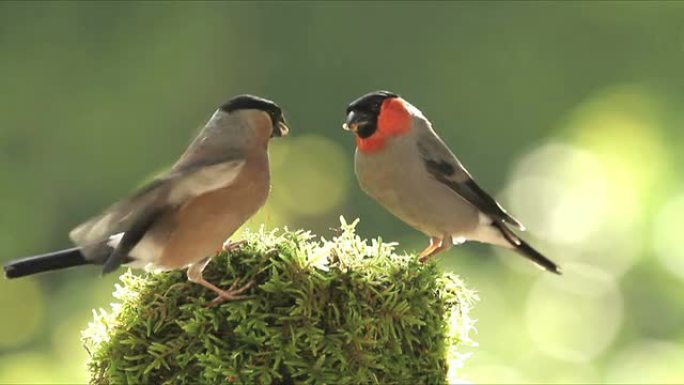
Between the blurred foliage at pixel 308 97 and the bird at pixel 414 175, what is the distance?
1.15m

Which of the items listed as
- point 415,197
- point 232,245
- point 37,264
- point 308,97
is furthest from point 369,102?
point 308,97

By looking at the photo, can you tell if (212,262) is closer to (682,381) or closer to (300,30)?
(682,381)

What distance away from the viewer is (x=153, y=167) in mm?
3320

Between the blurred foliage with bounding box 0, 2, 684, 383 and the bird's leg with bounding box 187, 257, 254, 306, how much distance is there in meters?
1.52

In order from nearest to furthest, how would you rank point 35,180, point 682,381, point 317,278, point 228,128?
point 317,278 → point 228,128 → point 682,381 → point 35,180

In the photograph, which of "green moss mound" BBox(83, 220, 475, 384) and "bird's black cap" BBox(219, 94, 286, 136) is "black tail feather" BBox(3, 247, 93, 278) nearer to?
"green moss mound" BBox(83, 220, 475, 384)

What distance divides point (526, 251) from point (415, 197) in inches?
10.2

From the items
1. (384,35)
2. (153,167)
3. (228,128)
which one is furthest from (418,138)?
(384,35)

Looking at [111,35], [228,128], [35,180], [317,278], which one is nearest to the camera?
[317,278]

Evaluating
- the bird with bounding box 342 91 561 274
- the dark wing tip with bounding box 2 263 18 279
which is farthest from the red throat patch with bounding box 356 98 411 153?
the dark wing tip with bounding box 2 263 18 279

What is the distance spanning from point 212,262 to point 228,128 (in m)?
0.15

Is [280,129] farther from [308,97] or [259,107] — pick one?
[308,97]

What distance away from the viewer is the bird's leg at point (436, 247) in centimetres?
112

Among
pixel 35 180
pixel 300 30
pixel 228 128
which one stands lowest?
pixel 35 180
